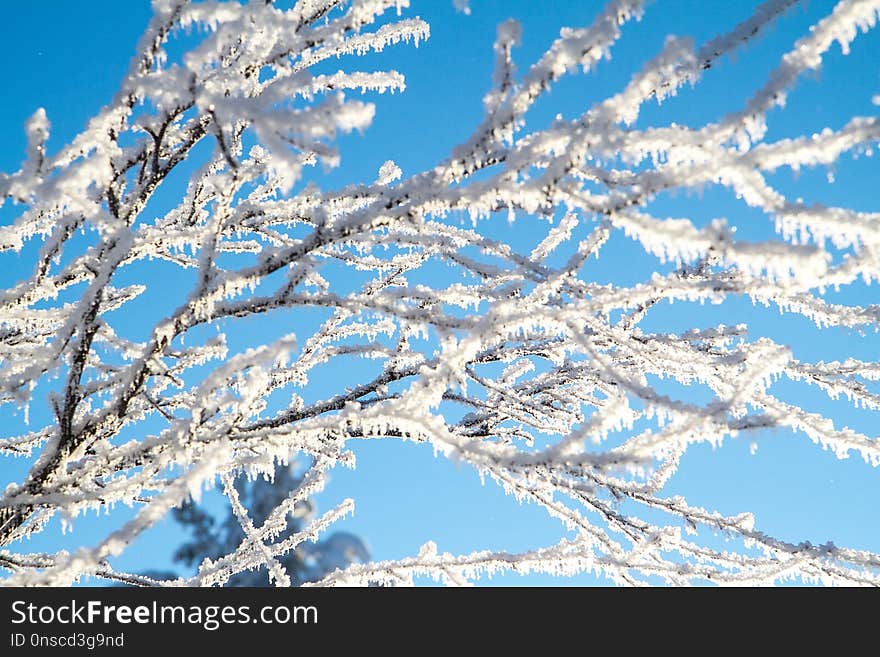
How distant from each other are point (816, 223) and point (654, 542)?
1582mm

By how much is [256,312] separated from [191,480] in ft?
2.23

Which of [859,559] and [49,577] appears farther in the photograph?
[859,559]

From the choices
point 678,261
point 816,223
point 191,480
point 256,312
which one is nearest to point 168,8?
point 256,312

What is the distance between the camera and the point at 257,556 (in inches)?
124

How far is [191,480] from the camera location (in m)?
1.50

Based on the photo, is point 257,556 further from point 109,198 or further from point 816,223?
point 816,223

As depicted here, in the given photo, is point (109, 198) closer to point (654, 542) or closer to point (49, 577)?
point (49, 577)
